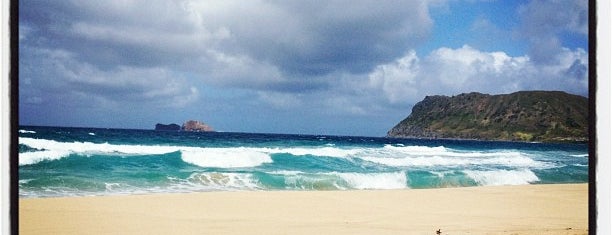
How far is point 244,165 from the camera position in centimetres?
583

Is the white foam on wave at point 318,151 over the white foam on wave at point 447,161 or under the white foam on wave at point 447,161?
over

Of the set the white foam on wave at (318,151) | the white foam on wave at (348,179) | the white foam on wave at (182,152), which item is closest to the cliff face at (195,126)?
the white foam on wave at (182,152)

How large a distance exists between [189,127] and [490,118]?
501 centimetres

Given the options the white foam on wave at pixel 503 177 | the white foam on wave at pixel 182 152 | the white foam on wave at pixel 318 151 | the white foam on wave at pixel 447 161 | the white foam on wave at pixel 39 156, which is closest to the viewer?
the white foam on wave at pixel 39 156

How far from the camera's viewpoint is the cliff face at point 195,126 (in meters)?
7.80

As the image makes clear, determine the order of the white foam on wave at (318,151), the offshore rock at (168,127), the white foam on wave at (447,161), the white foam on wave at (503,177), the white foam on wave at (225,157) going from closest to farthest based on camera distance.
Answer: the white foam on wave at (503,177) → the white foam on wave at (225,157) → the white foam on wave at (447,161) → the white foam on wave at (318,151) → the offshore rock at (168,127)

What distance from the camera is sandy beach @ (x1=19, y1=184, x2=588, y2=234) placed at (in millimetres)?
2869

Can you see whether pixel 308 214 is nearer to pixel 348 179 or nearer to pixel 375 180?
pixel 348 179

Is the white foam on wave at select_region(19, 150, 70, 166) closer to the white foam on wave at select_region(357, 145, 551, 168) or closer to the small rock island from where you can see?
the small rock island

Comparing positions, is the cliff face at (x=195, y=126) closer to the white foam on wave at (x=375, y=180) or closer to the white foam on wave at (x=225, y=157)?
the white foam on wave at (x=225, y=157)

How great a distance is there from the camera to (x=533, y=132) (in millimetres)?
7465

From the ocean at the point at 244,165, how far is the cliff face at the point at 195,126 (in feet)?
0.44

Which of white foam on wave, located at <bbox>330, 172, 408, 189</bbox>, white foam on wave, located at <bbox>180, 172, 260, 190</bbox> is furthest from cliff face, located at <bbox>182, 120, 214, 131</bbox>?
white foam on wave, located at <bbox>330, 172, 408, 189</bbox>

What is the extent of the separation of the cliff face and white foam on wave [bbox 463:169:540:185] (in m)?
4.07
